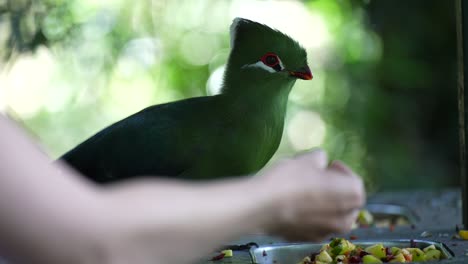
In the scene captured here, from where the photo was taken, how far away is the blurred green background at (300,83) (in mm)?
4609

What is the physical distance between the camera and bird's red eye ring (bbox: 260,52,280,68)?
172cm

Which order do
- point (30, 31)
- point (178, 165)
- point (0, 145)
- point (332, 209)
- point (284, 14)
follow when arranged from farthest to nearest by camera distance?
1. point (284, 14)
2. point (30, 31)
3. point (178, 165)
4. point (332, 209)
5. point (0, 145)

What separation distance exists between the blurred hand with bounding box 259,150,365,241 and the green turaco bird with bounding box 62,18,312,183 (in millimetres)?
793

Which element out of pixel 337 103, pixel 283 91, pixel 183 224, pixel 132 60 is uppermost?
pixel 132 60

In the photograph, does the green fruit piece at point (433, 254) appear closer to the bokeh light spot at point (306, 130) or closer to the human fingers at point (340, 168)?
the human fingers at point (340, 168)

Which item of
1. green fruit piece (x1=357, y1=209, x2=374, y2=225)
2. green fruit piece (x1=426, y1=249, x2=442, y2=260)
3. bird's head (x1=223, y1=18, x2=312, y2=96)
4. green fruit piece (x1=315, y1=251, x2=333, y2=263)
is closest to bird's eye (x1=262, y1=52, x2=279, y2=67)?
bird's head (x1=223, y1=18, x2=312, y2=96)

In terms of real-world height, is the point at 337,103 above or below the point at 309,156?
above

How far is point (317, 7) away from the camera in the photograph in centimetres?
548

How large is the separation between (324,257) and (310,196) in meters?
1.04

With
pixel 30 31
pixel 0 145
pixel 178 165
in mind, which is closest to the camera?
pixel 0 145

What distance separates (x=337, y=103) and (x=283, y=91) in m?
3.87

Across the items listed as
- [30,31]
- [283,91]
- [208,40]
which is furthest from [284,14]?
[283,91]

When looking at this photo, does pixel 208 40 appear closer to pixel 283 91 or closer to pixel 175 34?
pixel 175 34

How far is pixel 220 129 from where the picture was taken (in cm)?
170
